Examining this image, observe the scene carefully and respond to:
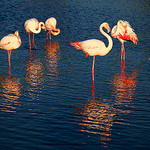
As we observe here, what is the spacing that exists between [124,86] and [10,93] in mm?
3935

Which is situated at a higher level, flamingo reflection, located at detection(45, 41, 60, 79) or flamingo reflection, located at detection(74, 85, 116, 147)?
flamingo reflection, located at detection(45, 41, 60, 79)

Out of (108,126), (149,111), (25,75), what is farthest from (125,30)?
(108,126)

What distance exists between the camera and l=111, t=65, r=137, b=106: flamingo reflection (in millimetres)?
9703

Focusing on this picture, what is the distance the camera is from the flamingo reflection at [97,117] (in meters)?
7.37

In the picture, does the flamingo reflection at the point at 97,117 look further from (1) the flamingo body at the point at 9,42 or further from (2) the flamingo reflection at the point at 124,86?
(1) the flamingo body at the point at 9,42

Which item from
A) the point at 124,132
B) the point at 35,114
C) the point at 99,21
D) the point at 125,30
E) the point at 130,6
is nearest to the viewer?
the point at 124,132

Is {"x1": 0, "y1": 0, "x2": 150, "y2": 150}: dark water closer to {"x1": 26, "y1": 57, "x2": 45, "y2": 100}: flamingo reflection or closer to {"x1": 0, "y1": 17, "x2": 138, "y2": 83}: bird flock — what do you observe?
{"x1": 26, "y1": 57, "x2": 45, "y2": 100}: flamingo reflection

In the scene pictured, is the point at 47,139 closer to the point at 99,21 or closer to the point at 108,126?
the point at 108,126

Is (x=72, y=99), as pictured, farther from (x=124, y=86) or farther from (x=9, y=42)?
(x=9, y=42)

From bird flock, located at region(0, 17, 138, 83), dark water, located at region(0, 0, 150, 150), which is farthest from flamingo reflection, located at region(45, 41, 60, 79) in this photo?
bird flock, located at region(0, 17, 138, 83)

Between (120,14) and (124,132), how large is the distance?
857 inches

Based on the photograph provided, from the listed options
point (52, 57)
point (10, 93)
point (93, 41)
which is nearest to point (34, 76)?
point (10, 93)

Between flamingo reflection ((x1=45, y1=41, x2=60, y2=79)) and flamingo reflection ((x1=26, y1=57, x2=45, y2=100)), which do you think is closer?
flamingo reflection ((x1=26, y1=57, x2=45, y2=100))

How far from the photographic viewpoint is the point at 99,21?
24.7 metres
